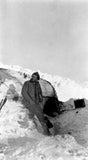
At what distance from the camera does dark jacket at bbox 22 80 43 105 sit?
1415cm

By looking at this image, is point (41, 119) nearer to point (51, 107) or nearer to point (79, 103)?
point (51, 107)

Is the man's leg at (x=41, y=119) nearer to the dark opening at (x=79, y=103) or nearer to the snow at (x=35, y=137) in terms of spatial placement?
the snow at (x=35, y=137)

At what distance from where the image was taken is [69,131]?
12.4 meters

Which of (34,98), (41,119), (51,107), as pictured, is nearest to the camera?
(41,119)

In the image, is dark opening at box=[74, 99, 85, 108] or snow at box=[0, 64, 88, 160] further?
dark opening at box=[74, 99, 85, 108]

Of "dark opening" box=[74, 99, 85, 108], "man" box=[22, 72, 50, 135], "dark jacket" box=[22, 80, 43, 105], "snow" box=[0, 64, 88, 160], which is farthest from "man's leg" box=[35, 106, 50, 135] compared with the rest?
"dark opening" box=[74, 99, 85, 108]

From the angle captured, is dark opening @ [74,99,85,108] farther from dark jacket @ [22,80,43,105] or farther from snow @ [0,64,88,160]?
dark jacket @ [22,80,43,105]

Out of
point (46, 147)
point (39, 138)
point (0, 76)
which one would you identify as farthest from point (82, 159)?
point (0, 76)

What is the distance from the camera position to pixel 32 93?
14.3 metres

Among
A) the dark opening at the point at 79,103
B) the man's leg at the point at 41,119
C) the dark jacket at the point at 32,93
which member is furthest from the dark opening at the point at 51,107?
the dark opening at the point at 79,103

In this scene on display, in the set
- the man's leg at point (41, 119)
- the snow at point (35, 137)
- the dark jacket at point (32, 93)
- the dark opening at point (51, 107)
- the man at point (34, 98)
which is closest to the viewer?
the snow at point (35, 137)

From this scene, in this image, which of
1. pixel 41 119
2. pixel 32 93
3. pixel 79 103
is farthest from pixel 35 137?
pixel 79 103

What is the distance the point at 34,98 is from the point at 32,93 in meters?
0.32

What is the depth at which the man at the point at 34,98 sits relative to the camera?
44.7 ft
